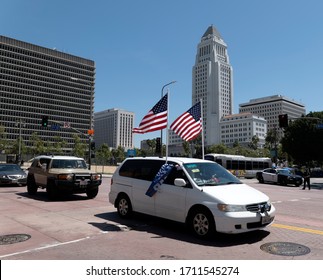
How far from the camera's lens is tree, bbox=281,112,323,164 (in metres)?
63.1

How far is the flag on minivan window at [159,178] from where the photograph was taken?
853 centimetres

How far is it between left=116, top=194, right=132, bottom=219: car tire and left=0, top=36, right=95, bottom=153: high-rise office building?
148498 millimetres

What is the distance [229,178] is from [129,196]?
296cm

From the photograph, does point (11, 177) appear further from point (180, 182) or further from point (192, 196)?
point (192, 196)

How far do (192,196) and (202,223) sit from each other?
648mm

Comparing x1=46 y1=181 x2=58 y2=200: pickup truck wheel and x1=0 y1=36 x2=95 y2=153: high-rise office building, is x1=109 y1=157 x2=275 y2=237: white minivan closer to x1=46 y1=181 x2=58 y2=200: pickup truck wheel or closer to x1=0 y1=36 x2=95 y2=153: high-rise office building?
x1=46 y1=181 x2=58 y2=200: pickup truck wheel

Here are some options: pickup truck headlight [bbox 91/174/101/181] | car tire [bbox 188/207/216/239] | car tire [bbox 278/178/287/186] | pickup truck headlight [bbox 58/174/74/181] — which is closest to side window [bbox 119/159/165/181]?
car tire [bbox 188/207/216/239]

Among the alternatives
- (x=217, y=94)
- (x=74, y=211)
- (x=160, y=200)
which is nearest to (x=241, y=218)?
(x=160, y=200)

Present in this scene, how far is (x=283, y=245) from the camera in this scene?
22.7 feet

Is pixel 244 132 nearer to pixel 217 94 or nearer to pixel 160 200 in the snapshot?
pixel 217 94

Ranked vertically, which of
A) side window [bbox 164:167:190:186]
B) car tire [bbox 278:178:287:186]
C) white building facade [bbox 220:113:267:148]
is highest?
white building facade [bbox 220:113:267:148]

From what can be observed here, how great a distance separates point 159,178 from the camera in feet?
28.1

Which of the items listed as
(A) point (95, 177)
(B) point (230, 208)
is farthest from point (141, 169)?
(A) point (95, 177)

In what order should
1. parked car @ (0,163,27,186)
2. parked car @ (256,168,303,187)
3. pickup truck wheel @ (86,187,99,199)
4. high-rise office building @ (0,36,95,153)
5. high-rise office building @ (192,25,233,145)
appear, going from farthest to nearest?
high-rise office building @ (192,25,233,145)
high-rise office building @ (0,36,95,153)
parked car @ (256,168,303,187)
parked car @ (0,163,27,186)
pickup truck wheel @ (86,187,99,199)
